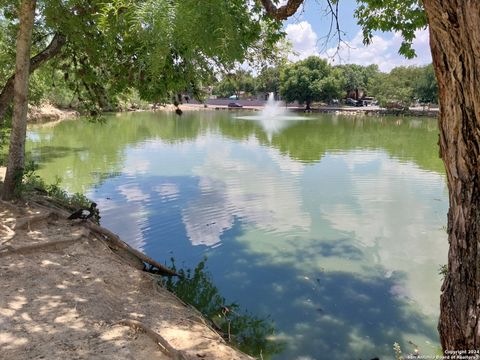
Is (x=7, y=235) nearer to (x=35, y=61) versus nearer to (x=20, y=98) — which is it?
(x=20, y=98)

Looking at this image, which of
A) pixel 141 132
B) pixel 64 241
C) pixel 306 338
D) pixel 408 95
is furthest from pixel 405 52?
pixel 408 95

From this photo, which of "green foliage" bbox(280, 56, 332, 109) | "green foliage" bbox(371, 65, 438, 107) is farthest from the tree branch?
"green foliage" bbox(280, 56, 332, 109)

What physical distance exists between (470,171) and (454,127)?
0.25 m

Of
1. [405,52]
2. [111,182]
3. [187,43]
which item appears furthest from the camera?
[111,182]

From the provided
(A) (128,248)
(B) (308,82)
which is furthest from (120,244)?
(B) (308,82)

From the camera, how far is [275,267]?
7.84 metres

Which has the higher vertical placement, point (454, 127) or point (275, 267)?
point (454, 127)

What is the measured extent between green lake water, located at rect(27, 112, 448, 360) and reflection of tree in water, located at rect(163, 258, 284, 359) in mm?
173

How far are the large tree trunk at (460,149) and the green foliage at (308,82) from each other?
57750 millimetres

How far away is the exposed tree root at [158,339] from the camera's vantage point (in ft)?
12.5

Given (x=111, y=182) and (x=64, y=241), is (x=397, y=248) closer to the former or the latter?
(x=64, y=241)

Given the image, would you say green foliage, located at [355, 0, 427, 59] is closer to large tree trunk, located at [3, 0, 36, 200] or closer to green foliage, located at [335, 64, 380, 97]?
large tree trunk, located at [3, 0, 36, 200]

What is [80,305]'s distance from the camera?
4.76m

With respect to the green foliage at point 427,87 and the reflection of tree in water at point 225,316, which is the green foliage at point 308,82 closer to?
the green foliage at point 427,87
